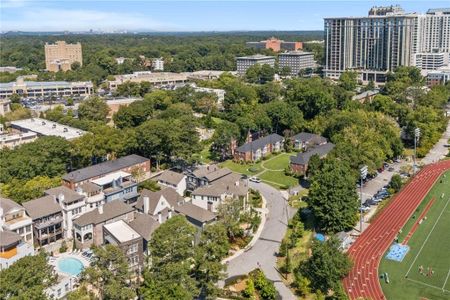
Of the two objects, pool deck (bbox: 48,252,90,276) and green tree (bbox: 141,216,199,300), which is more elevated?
green tree (bbox: 141,216,199,300)

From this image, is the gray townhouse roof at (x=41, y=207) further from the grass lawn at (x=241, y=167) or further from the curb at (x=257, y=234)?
the grass lawn at (x=241, y=167)

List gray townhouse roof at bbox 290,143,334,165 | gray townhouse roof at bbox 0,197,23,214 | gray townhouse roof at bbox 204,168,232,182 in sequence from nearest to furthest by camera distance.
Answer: gray townhouse roof at bbox 0,197,23,214
gray townhouse roof at bbox 204,168,232,182
gray townhouse roof at bbox 290,143,334,165

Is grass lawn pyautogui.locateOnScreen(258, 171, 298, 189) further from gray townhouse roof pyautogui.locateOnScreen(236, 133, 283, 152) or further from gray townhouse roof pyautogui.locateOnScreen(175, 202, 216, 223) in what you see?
gray townhouse roof pyautogui.locateOnScreen(175, 202, 216, 223)

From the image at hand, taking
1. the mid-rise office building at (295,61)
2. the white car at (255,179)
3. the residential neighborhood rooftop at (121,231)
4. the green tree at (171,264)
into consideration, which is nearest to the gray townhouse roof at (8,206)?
the residential neighborhood rooftop at (121,231)

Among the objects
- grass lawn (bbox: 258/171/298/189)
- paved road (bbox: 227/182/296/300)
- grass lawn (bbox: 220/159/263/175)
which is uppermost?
grass lawn (bbox: 220/159/263/175)

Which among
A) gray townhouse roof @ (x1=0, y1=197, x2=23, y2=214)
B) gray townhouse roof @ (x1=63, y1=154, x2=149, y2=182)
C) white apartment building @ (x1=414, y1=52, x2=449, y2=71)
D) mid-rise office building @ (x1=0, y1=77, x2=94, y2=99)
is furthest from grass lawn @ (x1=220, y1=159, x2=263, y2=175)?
white apartment building @ (x1=414, y1=52, x2=449, y2=71)

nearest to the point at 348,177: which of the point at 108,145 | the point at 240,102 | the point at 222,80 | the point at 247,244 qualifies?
the point at 247,244

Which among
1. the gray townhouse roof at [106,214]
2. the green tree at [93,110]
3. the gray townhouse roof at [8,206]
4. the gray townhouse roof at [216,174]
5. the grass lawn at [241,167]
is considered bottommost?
the grass lawn at [241,167]

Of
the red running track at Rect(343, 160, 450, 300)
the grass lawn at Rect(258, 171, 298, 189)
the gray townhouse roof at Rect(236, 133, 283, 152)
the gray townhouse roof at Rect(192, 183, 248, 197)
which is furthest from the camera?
the gray townhouse roof at Rect(236, 133, 283, 152)
